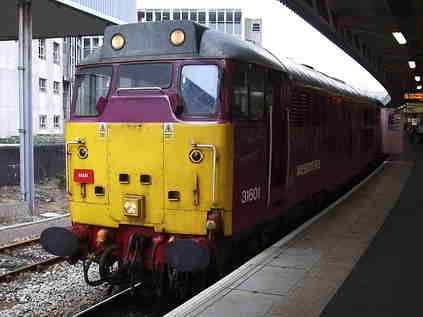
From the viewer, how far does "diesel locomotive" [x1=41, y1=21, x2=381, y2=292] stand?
6.40 meters

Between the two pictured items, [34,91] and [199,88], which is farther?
[34,91]

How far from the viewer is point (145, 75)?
22.5ft

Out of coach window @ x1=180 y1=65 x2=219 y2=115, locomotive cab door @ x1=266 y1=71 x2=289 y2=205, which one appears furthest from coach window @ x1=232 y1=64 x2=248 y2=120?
locomotive cab door @ x1=266 y1=71 x2=289 y2=205

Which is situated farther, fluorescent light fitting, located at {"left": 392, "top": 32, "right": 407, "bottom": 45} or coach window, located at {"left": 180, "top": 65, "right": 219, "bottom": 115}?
fluorescent light fitting, located at {"left": 392, "top": 32, "right": 407, "bottom": 45}

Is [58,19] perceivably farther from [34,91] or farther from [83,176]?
→ [34,91]

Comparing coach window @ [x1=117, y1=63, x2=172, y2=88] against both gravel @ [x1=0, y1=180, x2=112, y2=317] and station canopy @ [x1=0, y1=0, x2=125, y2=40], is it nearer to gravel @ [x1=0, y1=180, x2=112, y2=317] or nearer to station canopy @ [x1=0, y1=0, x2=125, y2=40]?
gravel @ [x1=0, y1=180, x2=112, y2=317]

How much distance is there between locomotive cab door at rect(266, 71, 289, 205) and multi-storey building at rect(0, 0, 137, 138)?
18098mm

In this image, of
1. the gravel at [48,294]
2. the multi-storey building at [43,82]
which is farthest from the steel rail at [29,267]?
the multi-storey building at [43,82]

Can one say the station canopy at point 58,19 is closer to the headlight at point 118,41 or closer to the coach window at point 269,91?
the headlight at point 118,41

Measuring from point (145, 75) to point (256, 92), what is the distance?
4.95 feet

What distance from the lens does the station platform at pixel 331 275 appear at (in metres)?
5.48

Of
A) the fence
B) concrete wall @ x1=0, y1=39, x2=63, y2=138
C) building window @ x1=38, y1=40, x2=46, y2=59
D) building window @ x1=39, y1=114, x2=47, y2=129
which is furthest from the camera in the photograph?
building window @ x1=39, y1=114, x2=47, y2=129

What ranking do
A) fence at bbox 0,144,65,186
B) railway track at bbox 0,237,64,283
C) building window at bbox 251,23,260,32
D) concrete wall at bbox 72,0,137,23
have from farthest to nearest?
1. building window at bbox 251,23,260,32
2. fence at bbox 0,144,65,186
3. concrete wall at bbox 72,0,137,23
4. railway track at bbox 0,237,64,283

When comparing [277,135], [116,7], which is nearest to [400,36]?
[116,7]
